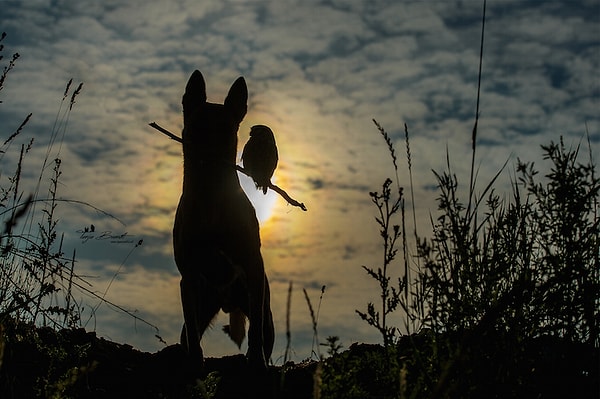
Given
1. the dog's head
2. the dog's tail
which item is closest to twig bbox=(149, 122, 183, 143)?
the dog's head

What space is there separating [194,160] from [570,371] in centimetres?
347

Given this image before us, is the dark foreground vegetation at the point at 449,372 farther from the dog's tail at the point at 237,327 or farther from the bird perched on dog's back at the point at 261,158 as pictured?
the dog's tail at the point at 237,327

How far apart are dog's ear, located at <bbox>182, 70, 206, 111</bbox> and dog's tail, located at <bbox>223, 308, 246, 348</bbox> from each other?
209 cm

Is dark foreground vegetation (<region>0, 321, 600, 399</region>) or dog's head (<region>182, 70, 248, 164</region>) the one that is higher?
dog's head (<region>182, 70, 248, 164</region>)

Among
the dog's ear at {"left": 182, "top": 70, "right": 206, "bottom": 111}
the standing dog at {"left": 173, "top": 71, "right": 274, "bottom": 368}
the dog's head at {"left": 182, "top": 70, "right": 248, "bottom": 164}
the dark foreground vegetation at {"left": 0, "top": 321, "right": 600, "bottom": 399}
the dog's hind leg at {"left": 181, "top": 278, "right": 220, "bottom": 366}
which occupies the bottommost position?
the dark foreground vegetation at {"left": 0, "top": 321, "right": 600, "bottom": 399}

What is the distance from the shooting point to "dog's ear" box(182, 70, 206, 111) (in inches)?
238

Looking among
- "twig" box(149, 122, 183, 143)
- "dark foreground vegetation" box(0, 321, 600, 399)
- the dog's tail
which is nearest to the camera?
"dark foreground vegetation" box(0, 321, 600, 399)

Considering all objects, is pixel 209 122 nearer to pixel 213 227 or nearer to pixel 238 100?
pixel 238 100

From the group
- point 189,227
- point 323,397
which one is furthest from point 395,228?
point 189,227

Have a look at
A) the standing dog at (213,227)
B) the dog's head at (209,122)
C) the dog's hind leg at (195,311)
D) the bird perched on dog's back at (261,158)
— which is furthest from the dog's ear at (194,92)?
the dog's hind leg at (195,311)

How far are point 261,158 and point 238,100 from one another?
32.4 inches

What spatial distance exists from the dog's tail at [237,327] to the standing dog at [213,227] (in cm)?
84

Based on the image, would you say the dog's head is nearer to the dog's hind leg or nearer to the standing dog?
the standing dog

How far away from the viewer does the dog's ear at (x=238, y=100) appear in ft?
19.6
